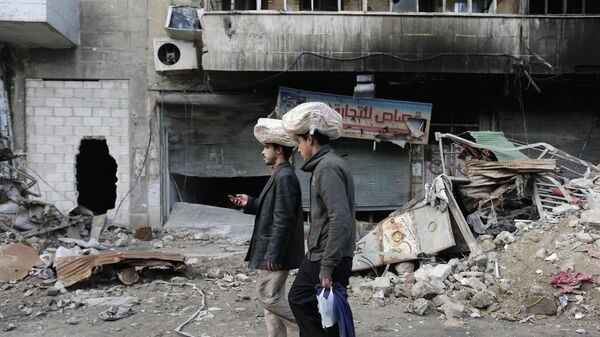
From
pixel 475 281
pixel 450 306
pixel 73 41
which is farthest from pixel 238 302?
pixel 73 41

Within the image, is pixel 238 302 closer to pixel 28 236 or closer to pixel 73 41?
pixel 28 236

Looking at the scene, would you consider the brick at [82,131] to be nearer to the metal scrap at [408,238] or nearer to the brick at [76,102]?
the brick at [76,102]

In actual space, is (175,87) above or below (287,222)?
above

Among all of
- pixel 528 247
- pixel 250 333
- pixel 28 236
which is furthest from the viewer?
pixel 28 236

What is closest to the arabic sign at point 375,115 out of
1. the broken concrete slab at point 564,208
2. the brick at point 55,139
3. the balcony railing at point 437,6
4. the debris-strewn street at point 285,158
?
the debris-strewn street at point 285,158

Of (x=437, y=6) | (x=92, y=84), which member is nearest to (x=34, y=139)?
(x=92, y=84)

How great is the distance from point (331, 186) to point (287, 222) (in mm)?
782

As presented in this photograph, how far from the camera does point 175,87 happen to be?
1123 cm

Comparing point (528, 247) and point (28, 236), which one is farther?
point (28, 236)

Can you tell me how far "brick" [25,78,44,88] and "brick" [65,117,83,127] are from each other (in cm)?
97

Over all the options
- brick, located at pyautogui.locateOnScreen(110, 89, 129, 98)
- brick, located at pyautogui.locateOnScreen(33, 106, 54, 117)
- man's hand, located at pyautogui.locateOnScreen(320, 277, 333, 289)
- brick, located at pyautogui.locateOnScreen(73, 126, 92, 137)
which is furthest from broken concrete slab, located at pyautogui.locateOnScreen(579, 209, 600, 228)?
brick, located at pyautogui.locateOnScreen(33, 106, 54, 117)

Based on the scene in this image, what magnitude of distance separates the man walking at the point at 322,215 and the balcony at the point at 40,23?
27.7 ft

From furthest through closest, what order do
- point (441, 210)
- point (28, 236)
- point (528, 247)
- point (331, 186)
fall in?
point (28, 236)
point (441, 210)
point (528, 247)
point (331, 186)

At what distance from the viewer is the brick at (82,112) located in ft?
36.7
